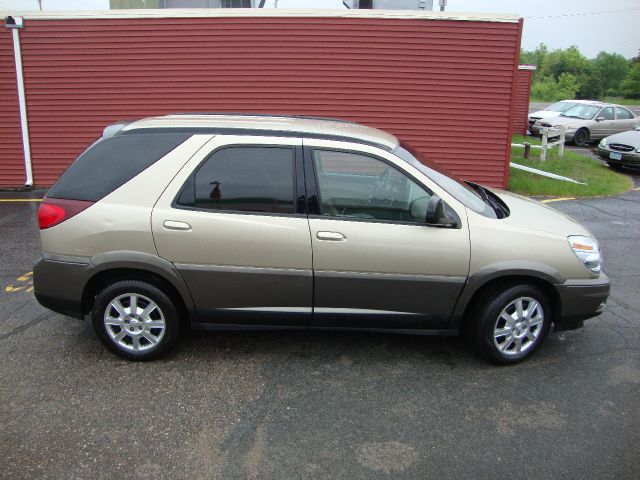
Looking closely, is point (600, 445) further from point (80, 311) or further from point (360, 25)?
point (360, 25)

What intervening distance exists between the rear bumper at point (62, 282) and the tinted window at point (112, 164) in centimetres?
46

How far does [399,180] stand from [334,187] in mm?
470

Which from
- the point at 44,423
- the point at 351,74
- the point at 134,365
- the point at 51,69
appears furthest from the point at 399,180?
the point at 51,69

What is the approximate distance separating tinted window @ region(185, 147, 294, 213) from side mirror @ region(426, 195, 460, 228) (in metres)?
0.96

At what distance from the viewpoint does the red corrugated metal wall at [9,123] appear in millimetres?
10016

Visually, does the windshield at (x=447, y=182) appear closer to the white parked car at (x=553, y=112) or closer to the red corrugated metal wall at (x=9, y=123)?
the red corrugated metal wall at (x=9, y=123)

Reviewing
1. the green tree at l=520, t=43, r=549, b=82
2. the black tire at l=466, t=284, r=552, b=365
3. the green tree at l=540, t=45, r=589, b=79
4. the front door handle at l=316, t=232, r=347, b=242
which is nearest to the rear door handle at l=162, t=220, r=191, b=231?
the front door handle at l=316, t=232, r=347, b=242

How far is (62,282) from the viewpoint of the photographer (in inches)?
158

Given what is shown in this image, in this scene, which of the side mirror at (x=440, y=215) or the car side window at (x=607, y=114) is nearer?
the side mirror at (x=440, y=215)

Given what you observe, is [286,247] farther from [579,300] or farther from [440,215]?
[579,300]

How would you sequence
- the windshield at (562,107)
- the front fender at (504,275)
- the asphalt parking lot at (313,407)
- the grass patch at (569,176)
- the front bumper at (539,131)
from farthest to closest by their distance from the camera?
the windshield at (562,107), the front bumper at (539,131), the grass patch at (569,176), the front fender at (504,275), the asphalt parking lot at (313,407)

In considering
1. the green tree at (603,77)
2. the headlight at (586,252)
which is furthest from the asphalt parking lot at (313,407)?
the green tree at (603,77)

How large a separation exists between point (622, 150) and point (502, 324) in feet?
40.6

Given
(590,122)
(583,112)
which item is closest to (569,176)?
(590,122)
